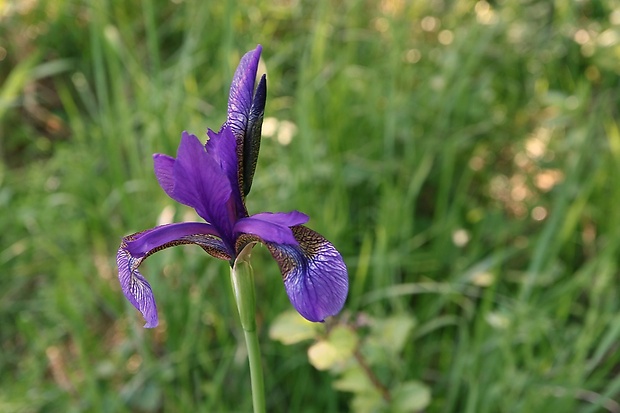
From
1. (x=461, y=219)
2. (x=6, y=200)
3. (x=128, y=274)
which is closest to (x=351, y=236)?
(x=461, y=219)

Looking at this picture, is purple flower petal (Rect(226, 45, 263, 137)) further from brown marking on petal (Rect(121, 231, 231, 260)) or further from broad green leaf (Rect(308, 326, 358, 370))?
broad green leaf (Rect(308, 326, 358, 370))

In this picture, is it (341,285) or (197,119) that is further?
(197,119)

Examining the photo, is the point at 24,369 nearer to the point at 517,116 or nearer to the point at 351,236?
the point at 351,236

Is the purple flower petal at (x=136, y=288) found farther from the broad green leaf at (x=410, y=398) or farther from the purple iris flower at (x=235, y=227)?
the broad green leaf at (x=410, y=398)

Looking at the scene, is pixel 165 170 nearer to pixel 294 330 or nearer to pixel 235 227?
pixel 235 227

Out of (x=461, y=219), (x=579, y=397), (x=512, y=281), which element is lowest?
(x=579, y=397)

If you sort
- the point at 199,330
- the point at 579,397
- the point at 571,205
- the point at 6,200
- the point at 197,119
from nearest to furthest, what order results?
the point at 579,397 < the point at 199,330 < the point at 571,205 < the point at 197,119 < the point at 6,200

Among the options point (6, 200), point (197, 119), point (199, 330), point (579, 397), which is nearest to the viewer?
point (579, 397)

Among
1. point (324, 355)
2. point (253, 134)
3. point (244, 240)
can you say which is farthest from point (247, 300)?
point (324, 355)
